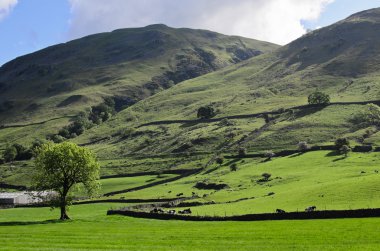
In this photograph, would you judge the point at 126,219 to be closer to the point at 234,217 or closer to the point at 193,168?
the point at 234,217

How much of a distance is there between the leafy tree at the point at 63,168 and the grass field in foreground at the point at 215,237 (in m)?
19.8

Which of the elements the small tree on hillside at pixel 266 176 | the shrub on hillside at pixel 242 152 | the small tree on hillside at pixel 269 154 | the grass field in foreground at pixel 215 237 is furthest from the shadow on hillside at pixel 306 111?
the grass field in foreground at pixel 215 237

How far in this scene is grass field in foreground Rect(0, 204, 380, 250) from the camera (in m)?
40.1

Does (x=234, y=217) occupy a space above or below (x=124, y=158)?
below

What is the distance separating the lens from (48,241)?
46.0 m

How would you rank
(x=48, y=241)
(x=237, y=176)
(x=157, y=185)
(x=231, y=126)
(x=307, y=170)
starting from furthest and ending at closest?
(x=231, y=126), (x=157, y=185), (x=237, y=176), (x=307, y=170), (x=48, y=241)

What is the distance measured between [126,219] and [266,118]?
441 feet

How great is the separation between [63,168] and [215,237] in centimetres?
3847

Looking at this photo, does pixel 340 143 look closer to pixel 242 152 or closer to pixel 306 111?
pixel 242 152

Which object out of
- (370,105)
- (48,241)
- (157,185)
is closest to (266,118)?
(370,105)

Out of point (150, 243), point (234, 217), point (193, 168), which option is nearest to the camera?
point (150, 243)

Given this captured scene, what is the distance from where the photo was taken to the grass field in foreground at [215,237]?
1577 inches

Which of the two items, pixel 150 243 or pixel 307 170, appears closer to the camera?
pixel 150 243

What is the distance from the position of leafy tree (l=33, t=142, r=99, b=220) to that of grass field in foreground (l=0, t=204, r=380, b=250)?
19841 millimetres
